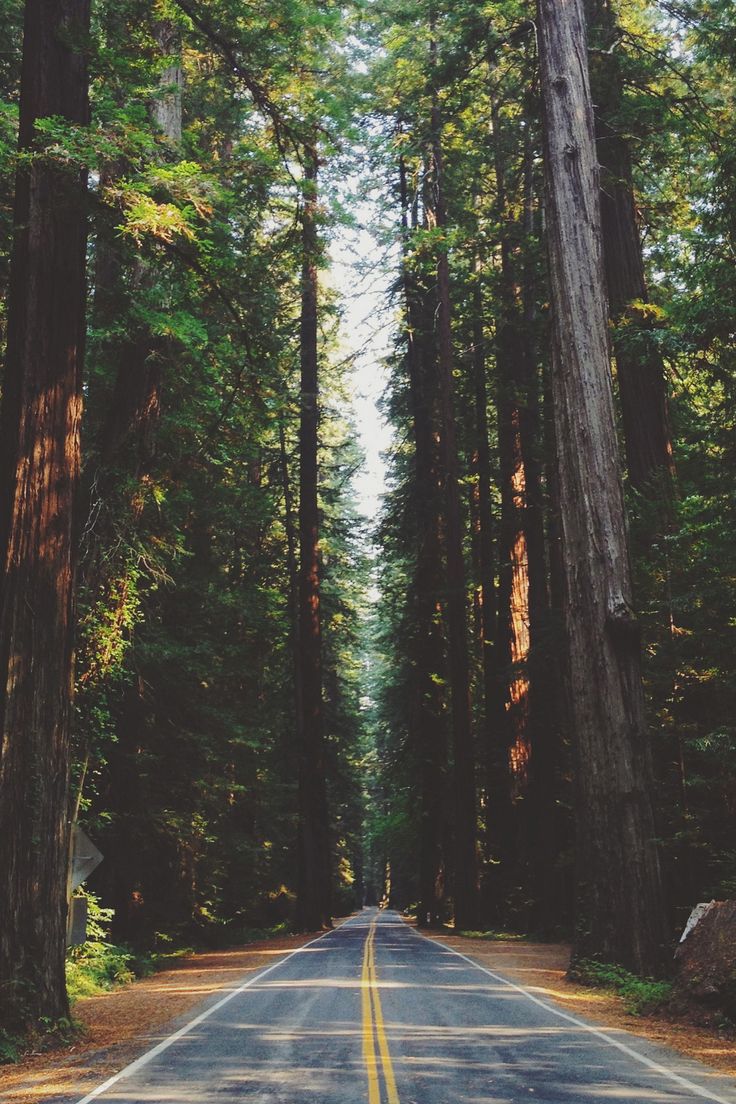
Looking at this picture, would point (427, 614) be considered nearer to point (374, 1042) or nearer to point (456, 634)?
point (456, 634)

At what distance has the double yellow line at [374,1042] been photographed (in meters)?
6.25

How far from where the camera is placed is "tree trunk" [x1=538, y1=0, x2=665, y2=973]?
37.6ft

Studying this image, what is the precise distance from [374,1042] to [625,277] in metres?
12.8

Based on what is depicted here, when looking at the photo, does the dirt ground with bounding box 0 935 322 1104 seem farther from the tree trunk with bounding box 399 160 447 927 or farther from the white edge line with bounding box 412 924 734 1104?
the tree trunk with bounding box 399 160 447 927

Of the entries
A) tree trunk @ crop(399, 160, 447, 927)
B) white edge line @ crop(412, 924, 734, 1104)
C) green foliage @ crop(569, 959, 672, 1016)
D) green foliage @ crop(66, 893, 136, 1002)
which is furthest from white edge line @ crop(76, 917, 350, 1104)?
tree trunk @ crop(399, 160, 447, 927)

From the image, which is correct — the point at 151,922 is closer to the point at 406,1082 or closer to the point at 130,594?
the point at 130,594

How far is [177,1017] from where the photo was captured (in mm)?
10031

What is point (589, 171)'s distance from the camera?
1320 centimetres

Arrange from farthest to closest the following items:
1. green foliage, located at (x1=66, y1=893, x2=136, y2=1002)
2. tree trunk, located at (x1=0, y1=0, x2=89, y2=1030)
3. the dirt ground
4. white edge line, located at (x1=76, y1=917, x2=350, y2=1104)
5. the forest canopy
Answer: green foliage, located at (x1=66, y1=893, x2=136, y2=1002), the forest canopy, tree trunk, located at (x1=0, y1=0, x2=89, y2=1030), the dirt ground, white edge line, located at (x1=76, y1=917, x2=350, y2=1104)

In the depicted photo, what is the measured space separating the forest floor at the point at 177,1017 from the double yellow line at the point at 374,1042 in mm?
2057

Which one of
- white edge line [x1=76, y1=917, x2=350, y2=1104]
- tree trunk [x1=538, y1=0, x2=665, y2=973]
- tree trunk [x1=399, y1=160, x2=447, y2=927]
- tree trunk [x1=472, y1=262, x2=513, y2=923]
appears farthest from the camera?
tree trunk [x1=399, y1=160, x2=447, y2=927]

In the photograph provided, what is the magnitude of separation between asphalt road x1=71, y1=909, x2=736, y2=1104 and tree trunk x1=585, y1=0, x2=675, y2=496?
8236mm

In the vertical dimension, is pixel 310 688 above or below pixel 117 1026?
above

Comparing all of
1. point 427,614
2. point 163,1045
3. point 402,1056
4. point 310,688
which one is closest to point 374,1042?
point 402,1056
